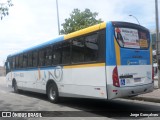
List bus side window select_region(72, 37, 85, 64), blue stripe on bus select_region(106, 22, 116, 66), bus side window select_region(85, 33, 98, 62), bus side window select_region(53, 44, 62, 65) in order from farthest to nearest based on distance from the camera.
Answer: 1. bus side window select_region(53, 44, 62, 65)
2. bus side window select_region(72, 37, 85, 64)
3. bus side window select_region(85, 33, 98, 62)
4. blue stripe on bus select_region(106, 22, 116, 66)

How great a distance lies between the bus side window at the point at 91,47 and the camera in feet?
35.9

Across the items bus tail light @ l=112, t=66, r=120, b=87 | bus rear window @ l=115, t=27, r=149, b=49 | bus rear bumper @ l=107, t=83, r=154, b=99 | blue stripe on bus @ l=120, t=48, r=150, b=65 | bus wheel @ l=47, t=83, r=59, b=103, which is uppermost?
bus rear window @ l=115, t=27, r=149, b=49

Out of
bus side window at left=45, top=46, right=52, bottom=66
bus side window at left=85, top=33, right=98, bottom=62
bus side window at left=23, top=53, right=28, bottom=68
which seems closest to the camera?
bus side window at left=85, top=33, right=98, bottom=62

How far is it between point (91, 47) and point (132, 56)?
1.46 m

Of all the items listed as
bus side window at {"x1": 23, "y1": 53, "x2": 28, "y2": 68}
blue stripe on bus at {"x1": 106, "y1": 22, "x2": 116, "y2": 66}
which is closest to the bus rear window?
blue stripe on bus at {"x1": 106, "y1": 22, "x2": 116, "y2": 66}

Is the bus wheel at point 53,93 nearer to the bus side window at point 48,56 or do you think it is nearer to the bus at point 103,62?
the bus at point 103,62

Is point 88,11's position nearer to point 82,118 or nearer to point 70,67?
point 70,67

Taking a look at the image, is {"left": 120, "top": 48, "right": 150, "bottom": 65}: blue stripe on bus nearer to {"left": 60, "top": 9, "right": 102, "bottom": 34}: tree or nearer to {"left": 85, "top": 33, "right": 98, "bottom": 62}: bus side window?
{"left": 85, "top": 33, "right": 98, "bottom": 62}: bus side window

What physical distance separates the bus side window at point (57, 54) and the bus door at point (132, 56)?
12.1ft

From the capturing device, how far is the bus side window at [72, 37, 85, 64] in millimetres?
11789

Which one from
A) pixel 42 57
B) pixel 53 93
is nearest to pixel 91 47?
pixel 53 93

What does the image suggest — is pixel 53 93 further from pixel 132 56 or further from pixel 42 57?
pixel 132 56

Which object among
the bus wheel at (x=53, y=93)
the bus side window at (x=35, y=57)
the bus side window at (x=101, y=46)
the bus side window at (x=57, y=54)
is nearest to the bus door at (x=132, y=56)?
the bus side window at (x=101, y=46)

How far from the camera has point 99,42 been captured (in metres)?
10.8
